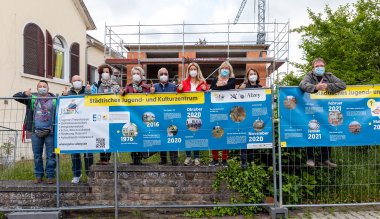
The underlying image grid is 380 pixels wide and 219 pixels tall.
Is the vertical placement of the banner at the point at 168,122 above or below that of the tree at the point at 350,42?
below

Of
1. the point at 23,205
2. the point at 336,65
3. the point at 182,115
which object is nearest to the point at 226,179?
the point at 182,115

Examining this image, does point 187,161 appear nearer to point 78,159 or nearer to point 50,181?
point 78,159

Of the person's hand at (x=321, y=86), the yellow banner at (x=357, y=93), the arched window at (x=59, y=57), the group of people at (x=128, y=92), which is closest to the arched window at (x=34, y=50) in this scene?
the arched window at (x=59, y=57)

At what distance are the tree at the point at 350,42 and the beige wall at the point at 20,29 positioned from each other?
33.2ft

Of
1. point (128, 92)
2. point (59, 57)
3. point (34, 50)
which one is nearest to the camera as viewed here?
point (128, 92)

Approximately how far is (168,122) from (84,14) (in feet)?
46.1

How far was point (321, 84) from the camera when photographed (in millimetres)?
5812

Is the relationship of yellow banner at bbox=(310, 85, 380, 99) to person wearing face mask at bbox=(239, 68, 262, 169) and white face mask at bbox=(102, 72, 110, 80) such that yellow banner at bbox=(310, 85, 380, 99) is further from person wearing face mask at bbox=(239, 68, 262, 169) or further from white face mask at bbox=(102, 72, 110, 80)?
white face mask at bbox=(102, 72, 110, 80)

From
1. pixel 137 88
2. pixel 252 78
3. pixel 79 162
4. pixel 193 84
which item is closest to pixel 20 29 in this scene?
pixel 79 162

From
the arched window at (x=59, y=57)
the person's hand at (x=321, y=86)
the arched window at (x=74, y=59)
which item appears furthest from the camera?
the arched window at (x=74, y=59)

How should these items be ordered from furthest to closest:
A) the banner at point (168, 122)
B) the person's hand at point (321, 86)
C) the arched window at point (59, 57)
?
the arched window at point (59, 57)
the banner at point (168, 122)
the person's hand at point (321, 86)

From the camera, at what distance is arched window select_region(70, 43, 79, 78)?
56.6ft

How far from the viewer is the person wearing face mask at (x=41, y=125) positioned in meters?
6.27

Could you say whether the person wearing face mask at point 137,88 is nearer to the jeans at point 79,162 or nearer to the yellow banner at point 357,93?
the jeans at point 79,162
